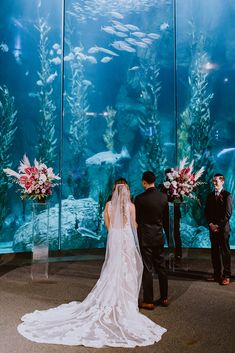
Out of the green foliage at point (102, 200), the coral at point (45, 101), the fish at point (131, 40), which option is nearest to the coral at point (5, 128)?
the coral at point (45, 101)

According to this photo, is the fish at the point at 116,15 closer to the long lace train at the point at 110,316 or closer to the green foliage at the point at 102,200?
the green foliage at the point at 102,200

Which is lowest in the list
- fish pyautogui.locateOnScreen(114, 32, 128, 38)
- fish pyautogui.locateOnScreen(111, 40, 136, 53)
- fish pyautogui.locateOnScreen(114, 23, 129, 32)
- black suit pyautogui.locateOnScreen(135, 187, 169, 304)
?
black suit pyautogui.locateOnScreen(135, 187, 169, 304)

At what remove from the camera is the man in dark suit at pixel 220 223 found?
220 inches

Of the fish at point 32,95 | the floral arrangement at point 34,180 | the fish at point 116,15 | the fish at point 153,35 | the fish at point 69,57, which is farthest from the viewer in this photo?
the fish at point 153,35

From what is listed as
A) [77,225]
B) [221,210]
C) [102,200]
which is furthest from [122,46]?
[221,210]

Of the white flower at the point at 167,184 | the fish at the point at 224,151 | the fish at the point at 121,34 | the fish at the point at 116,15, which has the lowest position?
the white flower at the point at 167,184

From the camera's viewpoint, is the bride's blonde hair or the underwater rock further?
the underwater rock

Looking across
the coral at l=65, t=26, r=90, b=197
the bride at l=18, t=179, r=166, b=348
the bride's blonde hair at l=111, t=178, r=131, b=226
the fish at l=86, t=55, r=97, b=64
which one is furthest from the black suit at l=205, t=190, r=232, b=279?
the fish at l=86, t=55, r=97, b=64

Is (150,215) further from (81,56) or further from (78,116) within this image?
(81,56)

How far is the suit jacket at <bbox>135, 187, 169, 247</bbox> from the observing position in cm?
435

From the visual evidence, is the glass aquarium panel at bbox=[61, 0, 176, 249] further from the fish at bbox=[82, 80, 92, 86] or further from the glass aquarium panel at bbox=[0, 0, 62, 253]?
the glass aquarium panel at bbox=[0, 0, 62, 253]

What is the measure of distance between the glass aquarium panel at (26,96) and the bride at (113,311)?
570 centimetres

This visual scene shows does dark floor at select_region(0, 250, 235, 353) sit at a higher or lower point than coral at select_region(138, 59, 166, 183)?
lower

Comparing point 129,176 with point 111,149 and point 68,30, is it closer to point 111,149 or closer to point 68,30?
point 111,149
